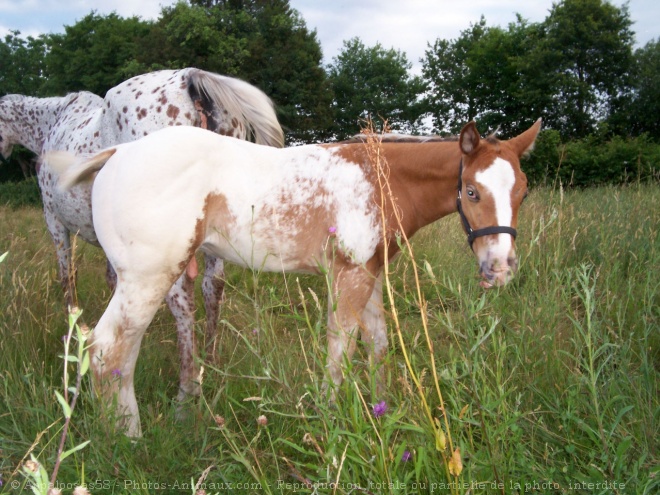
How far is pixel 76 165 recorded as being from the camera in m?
3.19

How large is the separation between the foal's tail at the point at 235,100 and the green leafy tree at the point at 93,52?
84.9 feet

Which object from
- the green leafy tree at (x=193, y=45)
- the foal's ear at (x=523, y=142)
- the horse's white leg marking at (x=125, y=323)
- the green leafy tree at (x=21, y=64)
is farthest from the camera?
the green leafy tree at (x=21, y=64)

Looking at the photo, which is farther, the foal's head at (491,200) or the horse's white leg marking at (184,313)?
the horse's white leg marking at (184,313)

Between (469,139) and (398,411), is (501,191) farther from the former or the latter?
(398,411)

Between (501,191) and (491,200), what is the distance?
76 mm

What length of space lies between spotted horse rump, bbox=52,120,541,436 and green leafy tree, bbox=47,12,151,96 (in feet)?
88.4

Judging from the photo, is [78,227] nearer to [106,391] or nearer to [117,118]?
[117,118]

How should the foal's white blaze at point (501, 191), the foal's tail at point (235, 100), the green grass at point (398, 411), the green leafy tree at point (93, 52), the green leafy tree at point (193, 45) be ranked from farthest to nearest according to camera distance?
the green leafy tree at point (93, 52)
the green leafy tree at point (193, 45)
the foal's tail at point (235, 100)
the foal's white blaze at point (501, 191)
the green grass at point (398, 411)

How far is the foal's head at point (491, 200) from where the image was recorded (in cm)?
288

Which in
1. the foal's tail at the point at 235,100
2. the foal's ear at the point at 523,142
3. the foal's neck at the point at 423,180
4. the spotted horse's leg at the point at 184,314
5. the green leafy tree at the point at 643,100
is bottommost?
the spotted horse's leg at the point at 184,314

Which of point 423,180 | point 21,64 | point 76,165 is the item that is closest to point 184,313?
point 76,165

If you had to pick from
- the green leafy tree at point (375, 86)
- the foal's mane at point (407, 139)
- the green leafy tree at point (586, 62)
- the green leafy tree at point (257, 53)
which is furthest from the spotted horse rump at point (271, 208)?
the green leafy tree at point (375, 86)

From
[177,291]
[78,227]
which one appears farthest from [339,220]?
[78,227]

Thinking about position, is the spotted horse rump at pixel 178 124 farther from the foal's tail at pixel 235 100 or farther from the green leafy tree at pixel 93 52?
the green leafy tree at pixel 93 52
